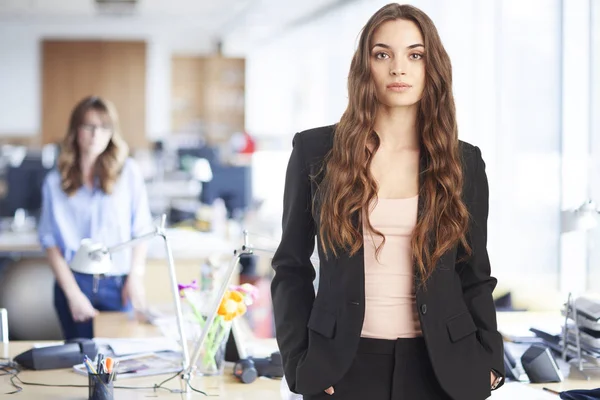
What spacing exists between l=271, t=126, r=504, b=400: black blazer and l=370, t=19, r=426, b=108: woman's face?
180 millimetres

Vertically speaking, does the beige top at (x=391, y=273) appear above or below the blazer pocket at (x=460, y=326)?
above

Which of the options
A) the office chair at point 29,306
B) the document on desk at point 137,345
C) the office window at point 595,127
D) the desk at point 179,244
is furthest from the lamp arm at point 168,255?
the desk at point 179,244

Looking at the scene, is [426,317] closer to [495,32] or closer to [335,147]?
[335,147]

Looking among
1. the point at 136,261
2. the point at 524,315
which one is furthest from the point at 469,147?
the point at 136,261

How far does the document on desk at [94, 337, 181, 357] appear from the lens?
2883 millimetres

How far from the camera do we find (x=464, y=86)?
454cm

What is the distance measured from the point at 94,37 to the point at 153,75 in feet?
3.65

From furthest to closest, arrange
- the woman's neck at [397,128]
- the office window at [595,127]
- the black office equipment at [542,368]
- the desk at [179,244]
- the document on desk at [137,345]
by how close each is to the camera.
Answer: the desk at [179,244] < the office window at [595,127] < the document on desk at [137,345] < the black office equipment at [542,368] < the woman's neck at [397,128]

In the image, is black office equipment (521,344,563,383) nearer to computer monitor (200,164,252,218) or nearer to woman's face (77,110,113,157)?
woman's face (77,110,113,157)

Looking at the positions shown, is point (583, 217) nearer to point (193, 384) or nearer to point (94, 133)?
point (193, 384)

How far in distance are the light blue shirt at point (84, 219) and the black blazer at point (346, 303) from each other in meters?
1.90

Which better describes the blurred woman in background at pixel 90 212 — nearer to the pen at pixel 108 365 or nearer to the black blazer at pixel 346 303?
the pen at pixel 108 365

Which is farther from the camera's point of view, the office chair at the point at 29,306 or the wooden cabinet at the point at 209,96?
the wooden cabinet at the point at 209,96

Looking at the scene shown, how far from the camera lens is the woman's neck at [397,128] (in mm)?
1928
